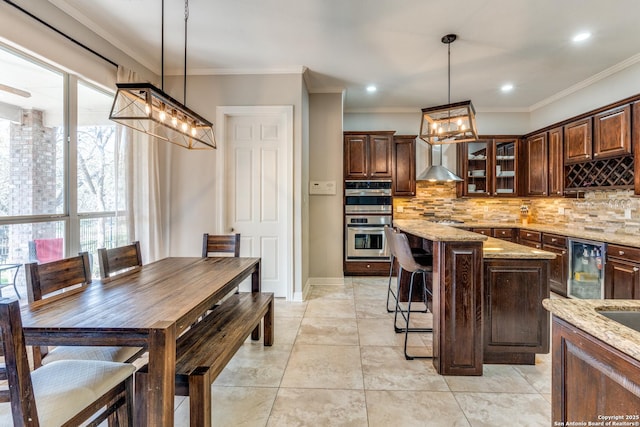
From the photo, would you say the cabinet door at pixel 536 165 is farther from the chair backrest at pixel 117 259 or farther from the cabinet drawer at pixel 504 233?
the chair backrest at pixel 117 259

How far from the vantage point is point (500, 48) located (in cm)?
330

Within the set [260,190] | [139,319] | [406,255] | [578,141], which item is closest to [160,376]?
[139,319]

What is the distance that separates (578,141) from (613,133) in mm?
527

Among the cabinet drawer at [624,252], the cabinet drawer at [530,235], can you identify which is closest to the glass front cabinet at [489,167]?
the cabinet drawer at [530,235]

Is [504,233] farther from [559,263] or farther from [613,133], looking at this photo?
[613,133]

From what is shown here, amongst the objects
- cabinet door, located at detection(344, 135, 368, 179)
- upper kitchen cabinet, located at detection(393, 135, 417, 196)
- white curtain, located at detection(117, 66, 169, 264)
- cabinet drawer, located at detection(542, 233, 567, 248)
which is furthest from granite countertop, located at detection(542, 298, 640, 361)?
upper kitchen cabinet, located at detection(393, 135, 417, 196)

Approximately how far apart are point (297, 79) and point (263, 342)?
10.1 feet

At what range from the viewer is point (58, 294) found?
1620 mm

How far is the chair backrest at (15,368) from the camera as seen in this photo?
954 millimetres

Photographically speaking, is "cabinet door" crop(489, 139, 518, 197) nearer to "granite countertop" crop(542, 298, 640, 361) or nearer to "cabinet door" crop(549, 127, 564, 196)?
"cabinet door" crop(549, 127, 564, 196)

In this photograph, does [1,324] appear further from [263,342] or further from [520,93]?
[520,93]

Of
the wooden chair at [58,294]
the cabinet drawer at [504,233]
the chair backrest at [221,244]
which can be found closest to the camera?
the wooden chair at [58,294]

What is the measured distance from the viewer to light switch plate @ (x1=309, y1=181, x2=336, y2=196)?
177 inches

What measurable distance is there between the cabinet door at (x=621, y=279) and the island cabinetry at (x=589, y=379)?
293 cm
